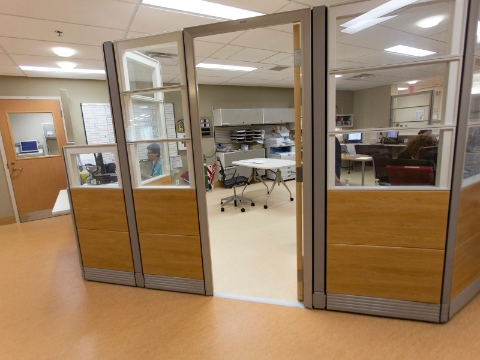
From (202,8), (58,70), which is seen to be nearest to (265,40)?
(202,8)

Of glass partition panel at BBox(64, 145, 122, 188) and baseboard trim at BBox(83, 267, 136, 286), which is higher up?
glass partition panel at BBox(64, 145, 122, 188)

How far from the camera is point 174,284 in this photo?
2377 millimetres

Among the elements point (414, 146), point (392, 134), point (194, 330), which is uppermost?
point (392, 134)

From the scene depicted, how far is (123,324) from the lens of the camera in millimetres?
2031

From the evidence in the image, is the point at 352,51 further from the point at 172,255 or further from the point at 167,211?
the point at 172,255

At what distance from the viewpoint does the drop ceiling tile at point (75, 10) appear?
2.20 metres

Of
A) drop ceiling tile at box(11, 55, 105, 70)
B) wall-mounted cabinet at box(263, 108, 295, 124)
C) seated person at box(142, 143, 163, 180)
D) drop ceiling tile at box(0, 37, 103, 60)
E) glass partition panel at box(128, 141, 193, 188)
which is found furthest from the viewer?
wall-mounted cabinet at box(263, 108, 295, 124)

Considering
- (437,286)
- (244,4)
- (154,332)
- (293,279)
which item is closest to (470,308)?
(437,286)

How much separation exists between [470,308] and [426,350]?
0.68 meters

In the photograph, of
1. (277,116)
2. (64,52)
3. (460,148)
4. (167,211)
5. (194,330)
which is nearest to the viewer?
(460,148)

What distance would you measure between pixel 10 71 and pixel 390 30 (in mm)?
5720

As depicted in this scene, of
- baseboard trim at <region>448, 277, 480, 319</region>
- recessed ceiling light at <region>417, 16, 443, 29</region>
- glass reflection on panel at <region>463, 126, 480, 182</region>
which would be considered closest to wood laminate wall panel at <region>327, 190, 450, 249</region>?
glass reflection on panel at <region>463, 126, 480, 182</region>

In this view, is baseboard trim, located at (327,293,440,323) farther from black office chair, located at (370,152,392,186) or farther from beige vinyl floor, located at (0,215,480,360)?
black office chair, located at (370,152,392,186)

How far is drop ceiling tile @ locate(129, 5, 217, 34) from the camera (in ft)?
8.08
